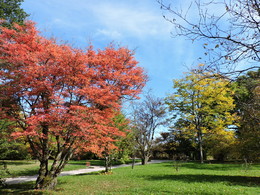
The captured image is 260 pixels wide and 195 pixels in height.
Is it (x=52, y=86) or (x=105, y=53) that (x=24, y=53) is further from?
(x=105, y=53)

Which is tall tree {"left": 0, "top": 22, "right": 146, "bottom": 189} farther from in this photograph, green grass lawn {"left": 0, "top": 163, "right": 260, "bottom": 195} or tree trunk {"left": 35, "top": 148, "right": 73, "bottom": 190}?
green grass lawn {"left": 0, "top": 163, "right": 260, "bottom": 195}

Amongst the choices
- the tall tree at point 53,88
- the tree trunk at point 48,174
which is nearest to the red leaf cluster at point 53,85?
the tall tree at point 53,88

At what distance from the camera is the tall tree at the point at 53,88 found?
8164 mm

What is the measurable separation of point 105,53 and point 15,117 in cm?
548

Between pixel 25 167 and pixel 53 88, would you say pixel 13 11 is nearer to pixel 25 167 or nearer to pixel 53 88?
pixel 53 88

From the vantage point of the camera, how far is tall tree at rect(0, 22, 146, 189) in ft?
26.8

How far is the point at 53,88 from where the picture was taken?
338 inches

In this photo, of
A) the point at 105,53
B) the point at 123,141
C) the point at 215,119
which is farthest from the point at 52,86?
the point at 215,119

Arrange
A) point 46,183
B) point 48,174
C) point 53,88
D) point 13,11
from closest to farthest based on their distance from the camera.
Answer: point 53,88 → point 46,183 → point 48,174 → point 13,11

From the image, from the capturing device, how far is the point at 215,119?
22.9 m

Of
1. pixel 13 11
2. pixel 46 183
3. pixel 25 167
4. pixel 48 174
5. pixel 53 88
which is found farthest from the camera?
pixel 25 167

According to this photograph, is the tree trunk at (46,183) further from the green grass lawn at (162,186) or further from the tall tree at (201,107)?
the tall tree at (201,107)

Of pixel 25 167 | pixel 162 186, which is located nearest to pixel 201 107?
pixel 162 186

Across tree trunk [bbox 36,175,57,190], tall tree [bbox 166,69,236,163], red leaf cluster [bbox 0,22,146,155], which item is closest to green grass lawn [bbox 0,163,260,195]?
tree trunk [bbox 36,175,57,190]
